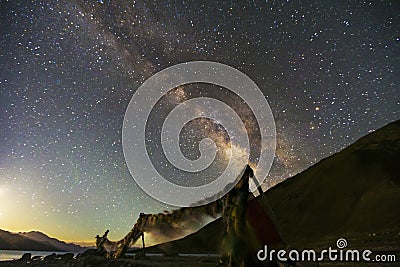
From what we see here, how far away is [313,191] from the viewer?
420ft

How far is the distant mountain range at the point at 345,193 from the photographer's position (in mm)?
84350

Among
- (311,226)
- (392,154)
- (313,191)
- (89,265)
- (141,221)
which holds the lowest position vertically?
(89,265)

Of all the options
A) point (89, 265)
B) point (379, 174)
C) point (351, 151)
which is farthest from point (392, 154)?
point (89, 265)

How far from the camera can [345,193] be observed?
367 feet

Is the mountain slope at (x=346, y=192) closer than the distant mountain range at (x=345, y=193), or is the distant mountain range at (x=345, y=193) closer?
the distant mountain range at (x=345, y=193)

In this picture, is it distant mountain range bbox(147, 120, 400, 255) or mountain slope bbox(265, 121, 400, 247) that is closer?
distant mountain range bbox(147, 120, 400, 255)

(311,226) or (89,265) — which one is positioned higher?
(311,226)

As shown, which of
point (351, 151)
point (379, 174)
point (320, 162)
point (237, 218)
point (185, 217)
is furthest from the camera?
point (320, 162)

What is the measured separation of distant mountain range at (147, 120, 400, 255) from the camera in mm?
84350

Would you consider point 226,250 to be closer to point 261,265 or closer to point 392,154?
point 261,265

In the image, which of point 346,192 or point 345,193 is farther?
point 346,192

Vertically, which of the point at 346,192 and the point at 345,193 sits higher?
the point at 346,192

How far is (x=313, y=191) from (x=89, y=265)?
117m

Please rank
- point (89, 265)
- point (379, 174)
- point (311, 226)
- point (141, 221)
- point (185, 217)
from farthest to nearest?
point (311, 226), point (379, 174), point (89, 265), point (141, 221), point (185, 217)
